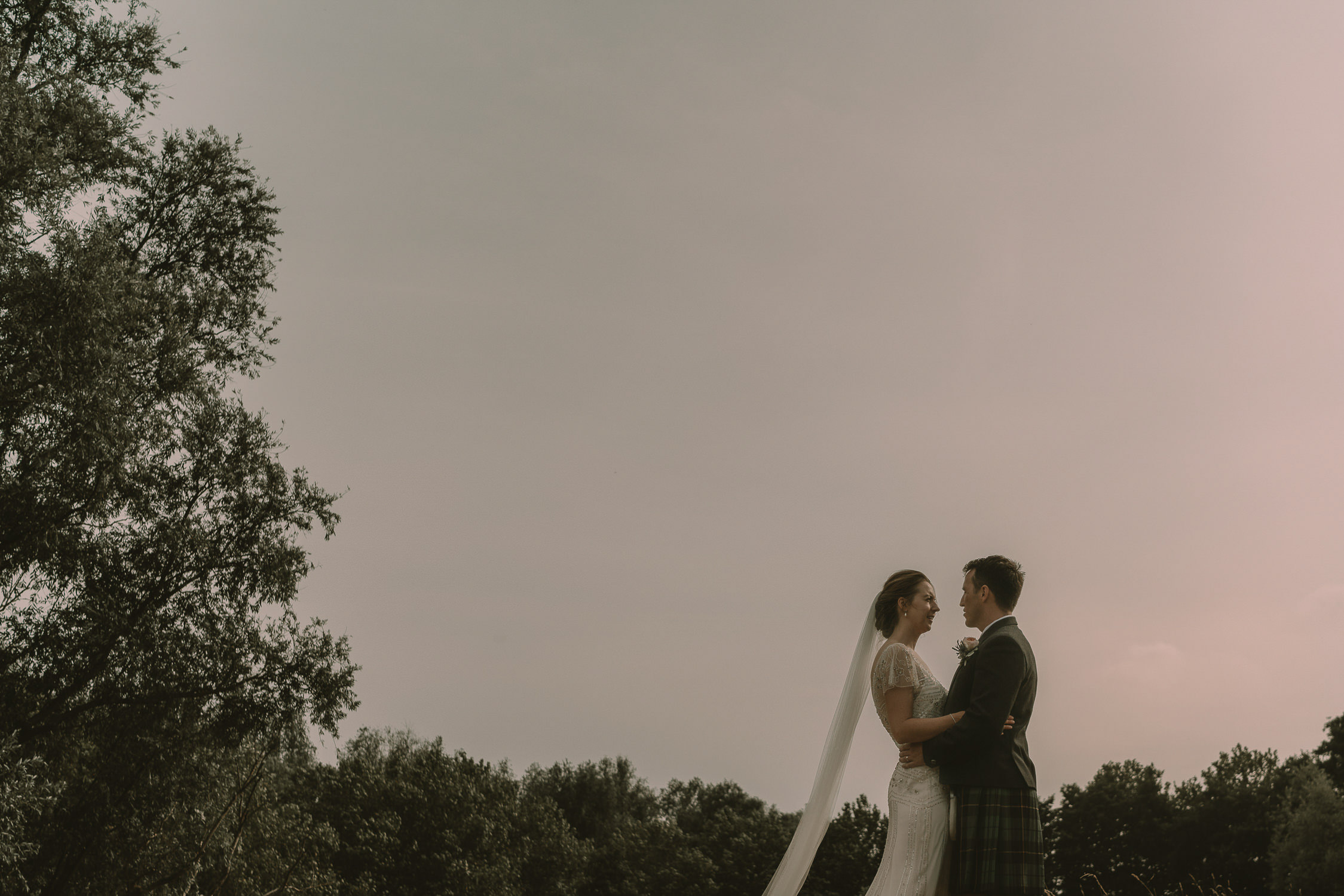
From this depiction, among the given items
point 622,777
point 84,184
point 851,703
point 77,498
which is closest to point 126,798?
point 77,498

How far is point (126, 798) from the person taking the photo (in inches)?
703

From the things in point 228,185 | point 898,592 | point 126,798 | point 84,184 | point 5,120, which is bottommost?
point 126,798

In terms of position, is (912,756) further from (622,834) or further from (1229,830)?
(622,834)

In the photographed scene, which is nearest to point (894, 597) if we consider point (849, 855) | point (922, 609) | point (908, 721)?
point (922, 609)

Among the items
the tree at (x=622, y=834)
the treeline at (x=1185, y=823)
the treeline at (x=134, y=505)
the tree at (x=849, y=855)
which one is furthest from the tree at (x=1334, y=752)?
the treeline at (x=134, y=505)

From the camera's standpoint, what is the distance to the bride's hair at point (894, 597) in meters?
6.66

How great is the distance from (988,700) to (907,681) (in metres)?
0.78

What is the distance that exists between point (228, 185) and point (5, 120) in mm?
6576

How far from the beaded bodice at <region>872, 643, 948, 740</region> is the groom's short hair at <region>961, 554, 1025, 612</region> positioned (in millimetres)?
646

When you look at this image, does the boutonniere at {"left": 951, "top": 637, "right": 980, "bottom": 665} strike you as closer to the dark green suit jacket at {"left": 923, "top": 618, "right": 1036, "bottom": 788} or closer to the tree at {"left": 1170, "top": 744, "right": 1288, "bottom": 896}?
the dark green suit jacket at {"left": 923, "top": 618, "right": 1036, "bottom": 788}

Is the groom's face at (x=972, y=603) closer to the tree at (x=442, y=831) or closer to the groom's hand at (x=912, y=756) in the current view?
the groom's hand at (x=912, y=756)

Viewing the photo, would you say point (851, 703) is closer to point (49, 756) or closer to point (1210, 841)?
point (49, 756)

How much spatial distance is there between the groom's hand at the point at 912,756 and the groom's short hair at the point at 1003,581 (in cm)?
91

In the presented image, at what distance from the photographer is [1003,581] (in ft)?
19.6
